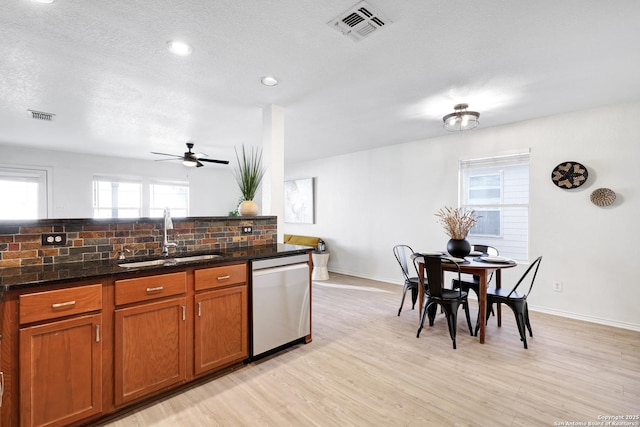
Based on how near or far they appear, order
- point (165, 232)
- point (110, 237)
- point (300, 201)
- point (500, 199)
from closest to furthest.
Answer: point (110, 237) → point (165, 232) → point (500, 199) → point (300, 201)

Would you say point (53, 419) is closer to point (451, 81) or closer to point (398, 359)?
point (398, 359)

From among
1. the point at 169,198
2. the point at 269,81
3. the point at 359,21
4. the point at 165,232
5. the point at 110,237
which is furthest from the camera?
the point at 169,198

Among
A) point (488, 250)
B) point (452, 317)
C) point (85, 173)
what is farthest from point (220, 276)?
point (85, 173)

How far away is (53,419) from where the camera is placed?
5.34 feet

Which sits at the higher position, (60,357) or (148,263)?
(148,263)

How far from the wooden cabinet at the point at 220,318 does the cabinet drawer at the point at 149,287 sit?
12 centimetres

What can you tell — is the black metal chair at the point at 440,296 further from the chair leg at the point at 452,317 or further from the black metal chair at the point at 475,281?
the black metal chair at the point at 475,281

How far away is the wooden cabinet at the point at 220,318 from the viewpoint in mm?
2201

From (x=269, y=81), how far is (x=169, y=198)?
5.84 meters

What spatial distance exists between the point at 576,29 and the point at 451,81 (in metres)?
0.96

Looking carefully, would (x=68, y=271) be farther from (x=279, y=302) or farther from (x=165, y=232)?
(x=279, y=302)

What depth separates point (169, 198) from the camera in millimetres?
7582

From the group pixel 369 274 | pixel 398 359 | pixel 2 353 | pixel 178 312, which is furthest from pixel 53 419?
pixel 369 274

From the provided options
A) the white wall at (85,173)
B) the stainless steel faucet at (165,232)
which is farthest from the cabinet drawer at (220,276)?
the white wall at (85,173)
